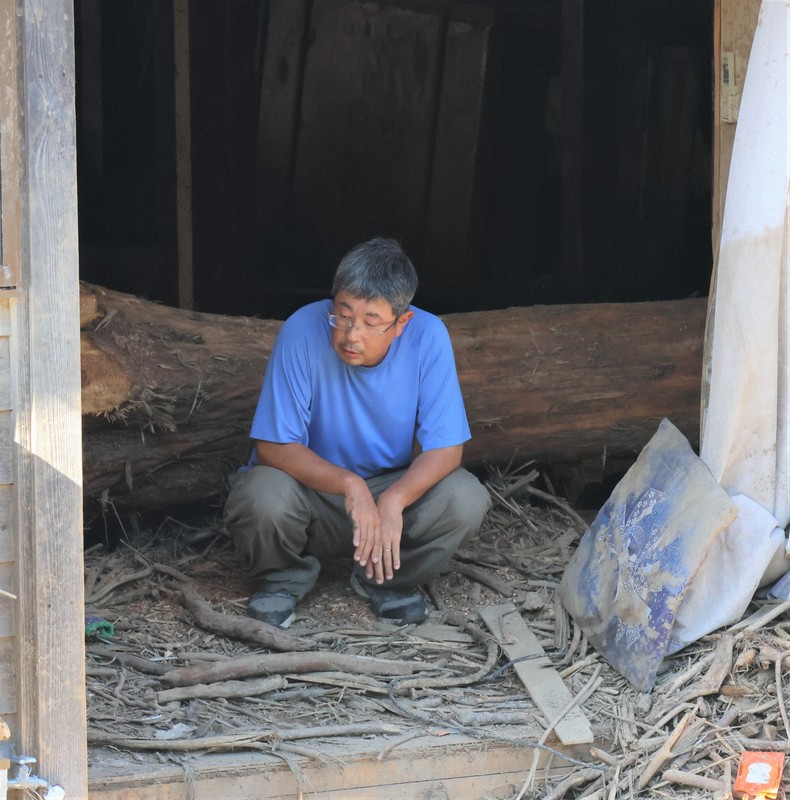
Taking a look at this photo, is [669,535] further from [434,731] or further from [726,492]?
[434,731]

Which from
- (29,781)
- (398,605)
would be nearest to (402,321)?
(398,605)

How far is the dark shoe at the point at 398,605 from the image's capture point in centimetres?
420

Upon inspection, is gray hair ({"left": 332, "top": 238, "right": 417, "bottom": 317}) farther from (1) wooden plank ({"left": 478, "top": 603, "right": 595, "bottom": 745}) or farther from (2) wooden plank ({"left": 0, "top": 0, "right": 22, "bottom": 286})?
(2) wooden plank ({"left": 0, "top": 0, "right": 22, "bottom": 286})

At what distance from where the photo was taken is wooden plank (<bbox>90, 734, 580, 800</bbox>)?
3.07 m

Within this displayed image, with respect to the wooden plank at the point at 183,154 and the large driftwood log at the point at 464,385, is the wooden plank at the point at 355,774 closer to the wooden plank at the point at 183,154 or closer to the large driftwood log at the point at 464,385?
the large driftwood log at the point at 464,385

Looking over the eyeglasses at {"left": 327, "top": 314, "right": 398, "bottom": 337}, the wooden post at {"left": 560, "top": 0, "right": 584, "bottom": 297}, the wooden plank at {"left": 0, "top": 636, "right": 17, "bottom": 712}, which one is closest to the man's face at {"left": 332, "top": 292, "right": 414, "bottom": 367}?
the eyeglasses at {"left": 327, "top": 314, "right": 398, "bottom": 337}

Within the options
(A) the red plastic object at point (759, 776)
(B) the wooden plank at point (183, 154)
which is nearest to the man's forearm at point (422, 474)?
(A) the red plastic object at point (759, 776)

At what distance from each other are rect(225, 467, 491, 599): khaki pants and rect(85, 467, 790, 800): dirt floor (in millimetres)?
158

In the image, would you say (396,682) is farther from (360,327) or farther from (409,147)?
(409,147)

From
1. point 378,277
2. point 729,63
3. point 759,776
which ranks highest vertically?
point 729,63

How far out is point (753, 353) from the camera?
3.51 m

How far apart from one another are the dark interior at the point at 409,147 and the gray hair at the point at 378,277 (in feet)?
10.5

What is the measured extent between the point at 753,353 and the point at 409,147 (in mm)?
4515

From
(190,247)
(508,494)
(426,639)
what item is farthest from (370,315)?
(190,247)
